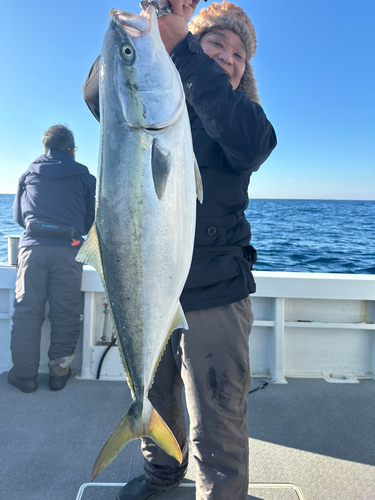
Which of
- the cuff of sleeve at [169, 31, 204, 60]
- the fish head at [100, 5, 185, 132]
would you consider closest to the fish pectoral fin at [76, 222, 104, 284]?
the fish head at [100, 5, 185, 132]

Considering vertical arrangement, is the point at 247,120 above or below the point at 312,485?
above

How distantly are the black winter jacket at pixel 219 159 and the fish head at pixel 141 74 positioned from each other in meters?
0.25

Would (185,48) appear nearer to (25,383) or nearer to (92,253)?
(92,253)

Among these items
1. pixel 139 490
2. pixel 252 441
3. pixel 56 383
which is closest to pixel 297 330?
pixel 252 441

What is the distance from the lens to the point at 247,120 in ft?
4.26

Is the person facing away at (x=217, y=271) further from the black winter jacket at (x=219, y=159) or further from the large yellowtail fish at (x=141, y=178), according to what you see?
the large yellowtail fish at (x=141, y=178)

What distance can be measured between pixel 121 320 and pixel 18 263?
9.06 feet

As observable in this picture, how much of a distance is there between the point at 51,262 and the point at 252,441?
235cm

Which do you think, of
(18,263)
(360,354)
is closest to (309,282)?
(360,354)

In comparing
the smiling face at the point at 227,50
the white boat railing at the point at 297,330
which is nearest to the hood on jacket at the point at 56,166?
the white boat railing at the point at 297,330

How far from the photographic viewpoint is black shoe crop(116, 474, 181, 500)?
6.03 ft

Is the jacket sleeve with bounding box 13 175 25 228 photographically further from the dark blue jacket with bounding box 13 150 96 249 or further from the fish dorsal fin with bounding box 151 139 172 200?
the fish dorsal fin with bounding box 151 139 172 200

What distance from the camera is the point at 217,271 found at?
1509mm

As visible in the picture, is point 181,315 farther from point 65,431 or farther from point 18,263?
point 18,263
